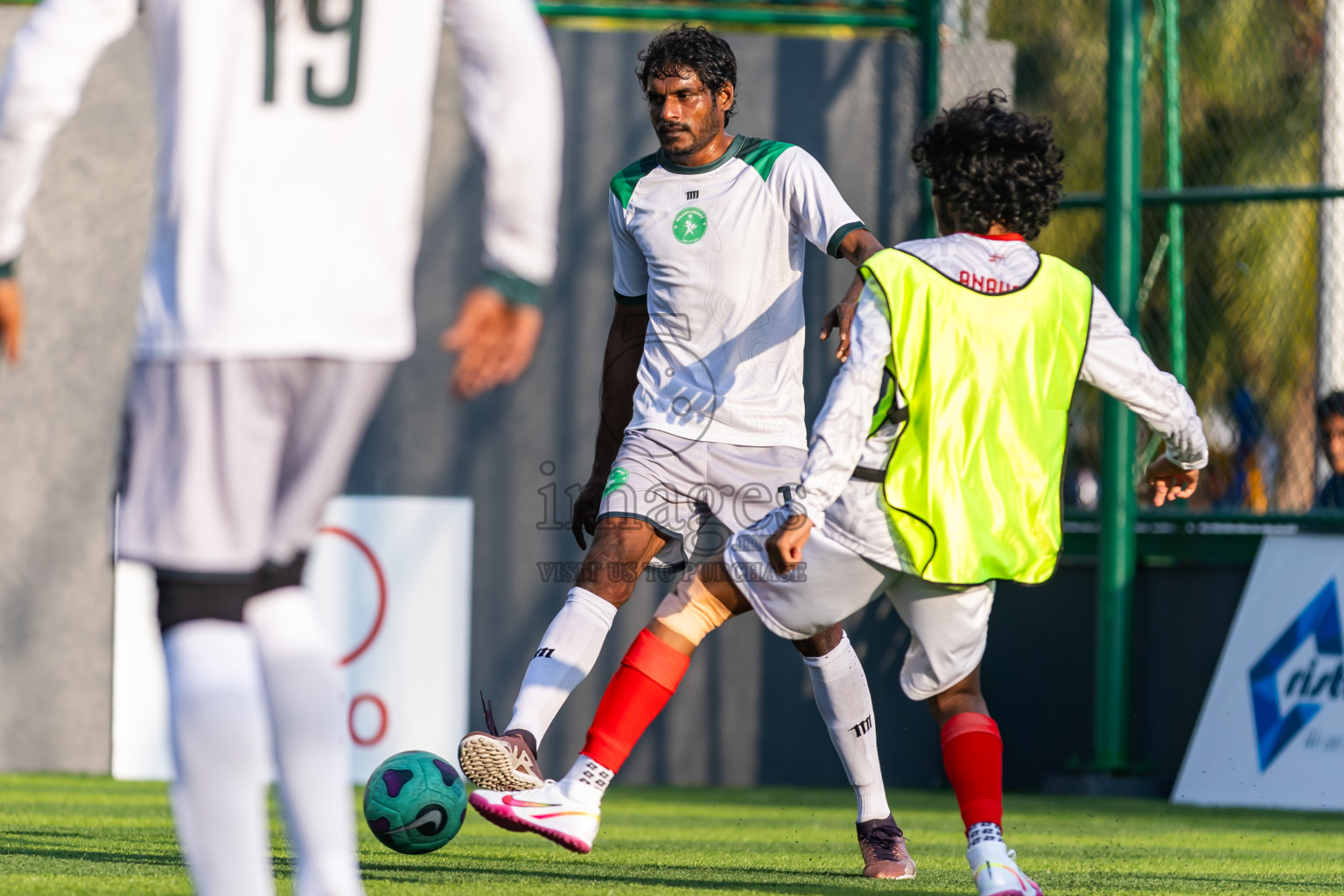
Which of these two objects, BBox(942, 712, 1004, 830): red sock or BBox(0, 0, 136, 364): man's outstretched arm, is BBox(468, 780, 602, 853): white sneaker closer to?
BBox(942, 712, 1004, 830): red sock

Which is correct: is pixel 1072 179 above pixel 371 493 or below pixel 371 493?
above

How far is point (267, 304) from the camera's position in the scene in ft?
8.48

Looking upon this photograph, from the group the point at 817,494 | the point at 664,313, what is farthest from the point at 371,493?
the point at 817,494

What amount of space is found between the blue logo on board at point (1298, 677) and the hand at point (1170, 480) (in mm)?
3578

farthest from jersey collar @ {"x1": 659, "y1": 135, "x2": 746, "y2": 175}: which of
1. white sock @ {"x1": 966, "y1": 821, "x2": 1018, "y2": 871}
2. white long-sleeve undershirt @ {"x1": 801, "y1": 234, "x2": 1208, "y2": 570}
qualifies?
white sock @ {"x1": 966, "y1": 821, "x2": 1018, "y2": 871}

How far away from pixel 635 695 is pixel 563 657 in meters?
0.37

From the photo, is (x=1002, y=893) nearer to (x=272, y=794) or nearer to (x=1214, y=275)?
(x=272, y=794)

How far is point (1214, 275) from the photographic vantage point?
371 inches

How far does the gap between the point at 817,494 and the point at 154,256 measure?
1.43 metres

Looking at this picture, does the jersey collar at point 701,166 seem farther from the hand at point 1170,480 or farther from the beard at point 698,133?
the hand at point 1170,480

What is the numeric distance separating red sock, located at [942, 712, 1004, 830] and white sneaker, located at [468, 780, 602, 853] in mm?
806

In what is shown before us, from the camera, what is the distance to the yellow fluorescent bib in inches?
143

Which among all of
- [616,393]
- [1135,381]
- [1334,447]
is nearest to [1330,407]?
[1334,447]

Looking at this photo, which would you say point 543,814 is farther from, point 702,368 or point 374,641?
point 374,641
